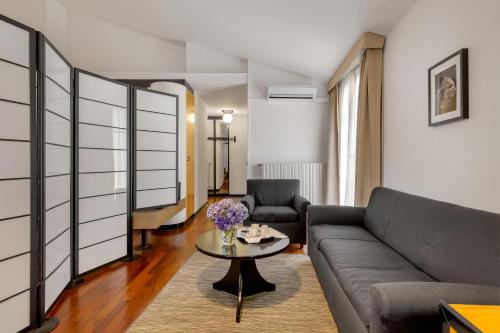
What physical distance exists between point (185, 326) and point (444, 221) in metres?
1.79

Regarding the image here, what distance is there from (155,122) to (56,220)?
1650mm

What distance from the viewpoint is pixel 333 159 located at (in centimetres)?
462

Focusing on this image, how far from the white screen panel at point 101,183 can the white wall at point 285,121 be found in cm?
255

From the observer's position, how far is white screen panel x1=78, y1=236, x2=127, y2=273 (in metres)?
2.61

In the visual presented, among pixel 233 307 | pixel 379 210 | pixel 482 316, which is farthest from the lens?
pixel 379 210

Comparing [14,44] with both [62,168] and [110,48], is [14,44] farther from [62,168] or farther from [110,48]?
[110,48]

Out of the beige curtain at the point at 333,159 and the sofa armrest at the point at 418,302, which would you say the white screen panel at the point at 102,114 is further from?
the beige curtain at the point at 333,159

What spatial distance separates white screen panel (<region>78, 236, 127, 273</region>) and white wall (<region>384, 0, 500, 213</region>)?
2.94 meters

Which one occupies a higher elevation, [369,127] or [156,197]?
[369,127]

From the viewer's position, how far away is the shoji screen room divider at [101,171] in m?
2.58

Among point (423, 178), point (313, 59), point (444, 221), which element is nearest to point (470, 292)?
point (444, 221)

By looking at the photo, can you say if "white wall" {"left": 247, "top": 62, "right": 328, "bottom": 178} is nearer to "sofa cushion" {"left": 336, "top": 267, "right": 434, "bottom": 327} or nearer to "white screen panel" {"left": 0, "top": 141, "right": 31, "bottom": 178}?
"sofa cushion" {"left": 336, "top": 267, "right": 434, "bottom": 327}

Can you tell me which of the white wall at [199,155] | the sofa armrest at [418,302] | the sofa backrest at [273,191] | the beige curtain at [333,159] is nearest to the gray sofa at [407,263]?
the sofa armrest at [418,302]

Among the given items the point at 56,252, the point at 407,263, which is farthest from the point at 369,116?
the point at 56,252
